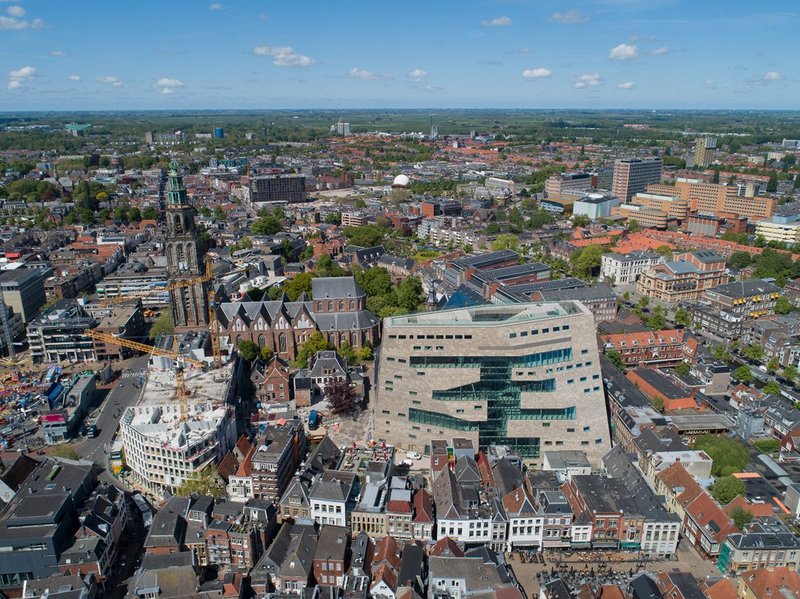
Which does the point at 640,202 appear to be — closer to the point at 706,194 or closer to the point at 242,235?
the point at 706,194

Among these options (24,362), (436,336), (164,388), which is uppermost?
(436,336)

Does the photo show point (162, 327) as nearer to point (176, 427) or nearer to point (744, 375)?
point (176, 427)

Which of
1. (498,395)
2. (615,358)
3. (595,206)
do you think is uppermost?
(595,206)

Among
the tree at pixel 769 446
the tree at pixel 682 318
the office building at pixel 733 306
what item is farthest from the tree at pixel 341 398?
the office building at pixel 733 306

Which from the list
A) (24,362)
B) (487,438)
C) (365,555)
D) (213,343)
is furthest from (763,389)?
(24,362)

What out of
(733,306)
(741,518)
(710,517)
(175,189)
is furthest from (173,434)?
(733,306)

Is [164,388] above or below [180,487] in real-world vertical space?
above
